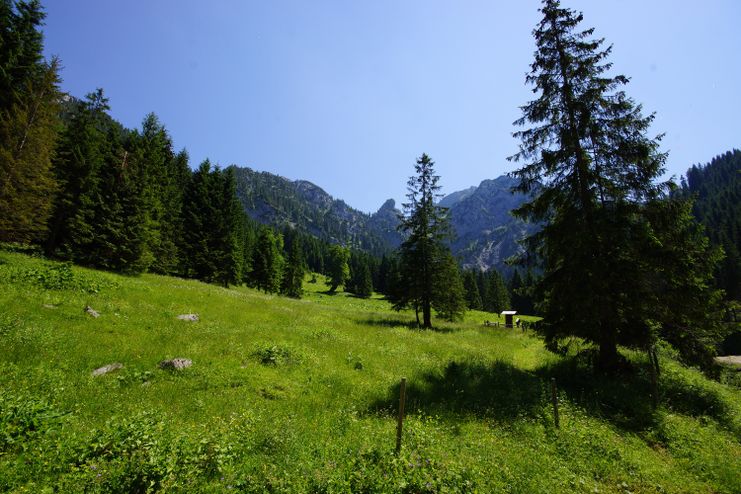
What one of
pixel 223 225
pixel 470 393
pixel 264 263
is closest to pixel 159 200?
pixel 223 225

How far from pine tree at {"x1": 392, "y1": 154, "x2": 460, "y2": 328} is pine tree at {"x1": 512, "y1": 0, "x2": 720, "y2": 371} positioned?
522 inches

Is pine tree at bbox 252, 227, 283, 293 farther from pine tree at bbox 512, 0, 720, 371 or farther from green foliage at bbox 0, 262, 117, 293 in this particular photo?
pine tree at bbox 512, 0, 720, 371

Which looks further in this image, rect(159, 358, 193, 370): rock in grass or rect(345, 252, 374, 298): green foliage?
rect(345, 252, 374, 298): green foliage

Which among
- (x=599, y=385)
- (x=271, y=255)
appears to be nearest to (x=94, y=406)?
(x=599, y=385)

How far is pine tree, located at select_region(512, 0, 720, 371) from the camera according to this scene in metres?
14.1

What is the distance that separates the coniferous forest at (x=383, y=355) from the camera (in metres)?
6.89

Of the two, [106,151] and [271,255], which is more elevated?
[106,151]

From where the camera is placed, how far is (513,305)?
107 meters

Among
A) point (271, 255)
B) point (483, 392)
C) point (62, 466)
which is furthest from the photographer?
point (271, 255)

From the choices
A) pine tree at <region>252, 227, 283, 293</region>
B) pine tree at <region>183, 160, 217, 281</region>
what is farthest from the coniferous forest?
pine tree at <region>252, 227, 283, 293</region>

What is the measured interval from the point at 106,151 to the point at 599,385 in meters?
39.7

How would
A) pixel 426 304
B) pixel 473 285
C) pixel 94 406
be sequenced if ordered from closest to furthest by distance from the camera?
pixel 94 406 → pixel 426 304 → pixel 473 285

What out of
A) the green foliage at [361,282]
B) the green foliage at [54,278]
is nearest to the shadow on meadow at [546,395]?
the green foliage at [54,278]

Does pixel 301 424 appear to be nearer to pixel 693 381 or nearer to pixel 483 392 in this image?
pixel 483 392
